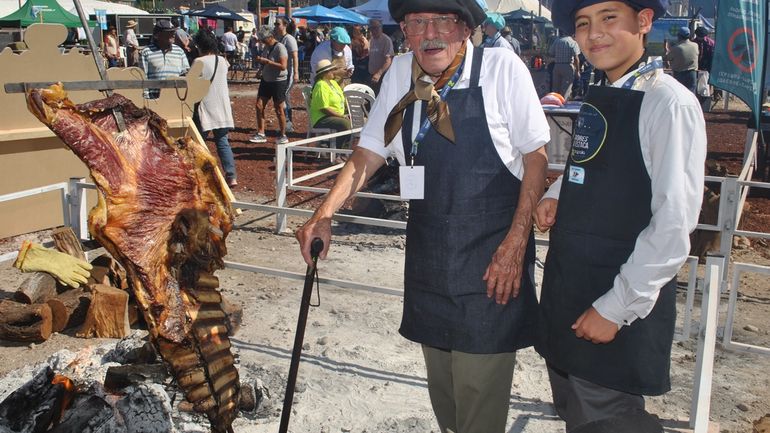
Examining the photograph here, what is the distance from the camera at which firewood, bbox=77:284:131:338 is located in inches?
197

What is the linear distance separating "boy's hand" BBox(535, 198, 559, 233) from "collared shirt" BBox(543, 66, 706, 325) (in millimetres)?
453

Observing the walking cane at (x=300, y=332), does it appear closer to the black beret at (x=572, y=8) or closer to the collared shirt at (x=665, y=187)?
the collared shirt at (x=665, y=187)

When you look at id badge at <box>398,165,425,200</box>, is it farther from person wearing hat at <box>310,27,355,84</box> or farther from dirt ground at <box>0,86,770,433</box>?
person wearing hat at <box>310,27,355,84</box>

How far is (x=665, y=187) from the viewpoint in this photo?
2.13 m

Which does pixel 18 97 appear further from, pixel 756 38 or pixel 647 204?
pixel 756 38

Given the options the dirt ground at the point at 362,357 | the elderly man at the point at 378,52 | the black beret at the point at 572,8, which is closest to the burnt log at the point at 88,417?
the dirt ground at the point at 362,357

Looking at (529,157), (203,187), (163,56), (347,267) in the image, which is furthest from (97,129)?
(163,56)

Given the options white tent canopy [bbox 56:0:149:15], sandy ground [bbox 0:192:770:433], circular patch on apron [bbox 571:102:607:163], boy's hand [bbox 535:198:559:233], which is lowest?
sandy ground [bbox 0:192:770:433]

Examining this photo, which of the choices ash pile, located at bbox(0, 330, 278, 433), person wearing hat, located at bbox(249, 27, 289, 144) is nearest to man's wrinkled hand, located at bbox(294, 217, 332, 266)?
ash pile, located at bbox(0, 330, 278, 433)

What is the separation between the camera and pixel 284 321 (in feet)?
17.4

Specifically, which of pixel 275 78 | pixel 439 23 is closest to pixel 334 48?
pixel 275 78

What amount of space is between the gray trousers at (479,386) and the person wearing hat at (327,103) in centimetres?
732

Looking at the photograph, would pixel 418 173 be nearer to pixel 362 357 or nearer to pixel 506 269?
pixel 506 269

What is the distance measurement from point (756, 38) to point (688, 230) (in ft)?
22.7
